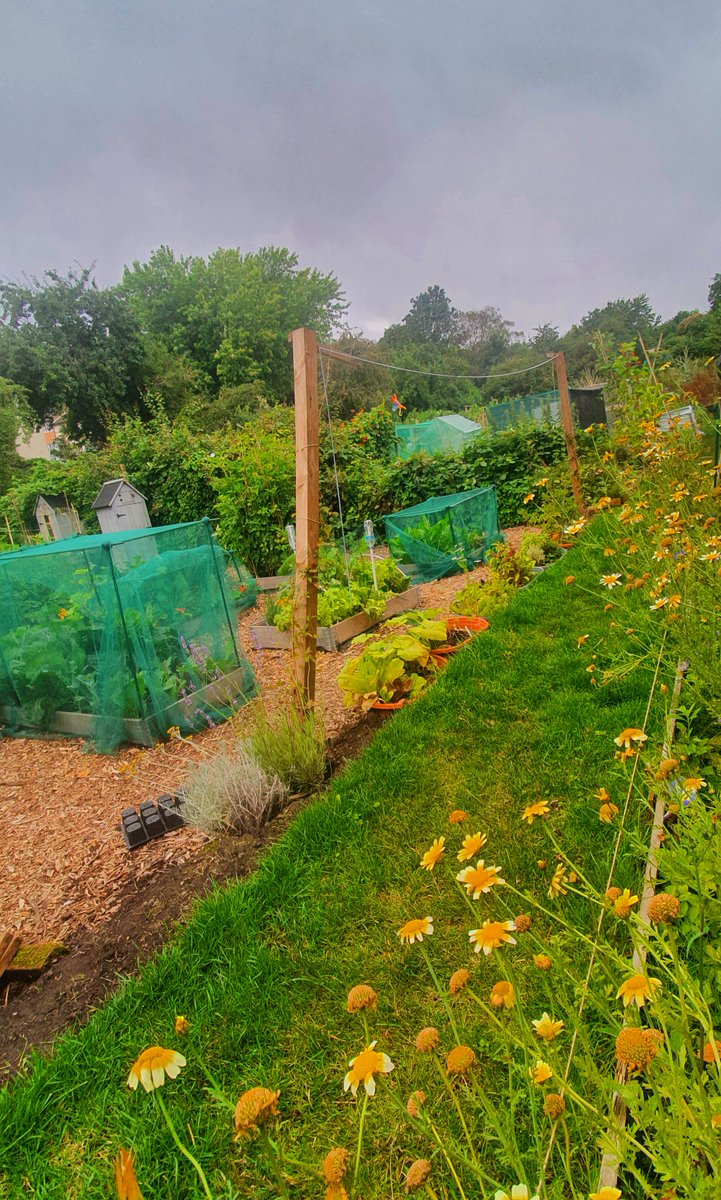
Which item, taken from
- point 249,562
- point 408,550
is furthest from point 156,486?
point 408,550

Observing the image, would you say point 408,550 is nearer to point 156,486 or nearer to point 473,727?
point 473,727

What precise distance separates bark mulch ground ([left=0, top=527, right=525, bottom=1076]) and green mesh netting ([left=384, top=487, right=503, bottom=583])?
10.0ft

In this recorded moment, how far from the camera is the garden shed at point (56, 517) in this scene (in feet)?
49.9

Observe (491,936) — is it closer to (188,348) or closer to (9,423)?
(9,423)

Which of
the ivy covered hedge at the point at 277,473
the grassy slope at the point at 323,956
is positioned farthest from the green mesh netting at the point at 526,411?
the grassy slope at the point at 323,956

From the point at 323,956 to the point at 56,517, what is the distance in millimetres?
16082

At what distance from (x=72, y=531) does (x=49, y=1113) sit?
1606 cm

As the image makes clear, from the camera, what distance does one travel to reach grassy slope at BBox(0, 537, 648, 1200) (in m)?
1.35

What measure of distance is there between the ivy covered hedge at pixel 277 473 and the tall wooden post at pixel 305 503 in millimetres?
1080

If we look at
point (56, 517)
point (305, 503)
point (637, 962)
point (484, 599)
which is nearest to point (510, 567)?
point (484, 599)

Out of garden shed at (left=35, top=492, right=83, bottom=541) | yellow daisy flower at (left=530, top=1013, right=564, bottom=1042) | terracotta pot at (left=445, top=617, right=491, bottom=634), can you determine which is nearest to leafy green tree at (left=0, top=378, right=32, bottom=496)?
garden shed at (left=35, top=492, right=83, bottom=541)

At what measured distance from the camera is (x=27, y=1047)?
1.72m

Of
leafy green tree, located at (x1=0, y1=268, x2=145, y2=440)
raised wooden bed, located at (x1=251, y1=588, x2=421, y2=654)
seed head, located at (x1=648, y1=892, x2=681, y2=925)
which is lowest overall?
raised wooden bed, located at (x1=251, y1=588, x2=421, y2=654)

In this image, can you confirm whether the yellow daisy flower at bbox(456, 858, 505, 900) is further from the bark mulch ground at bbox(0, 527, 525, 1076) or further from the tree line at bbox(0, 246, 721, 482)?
the tree line at bbox(0, 246, 721, 482)
